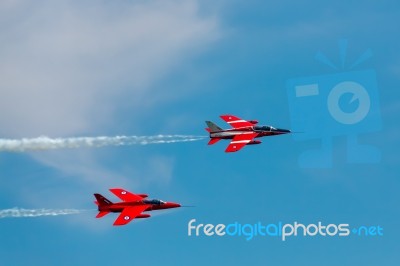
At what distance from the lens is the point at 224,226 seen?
18125cm

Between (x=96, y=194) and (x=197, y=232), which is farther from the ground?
(x=96, y=194)

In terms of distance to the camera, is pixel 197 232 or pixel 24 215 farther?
pixel 24 215

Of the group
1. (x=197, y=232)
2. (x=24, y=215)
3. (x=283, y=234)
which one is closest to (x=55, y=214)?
(x=24, y=215)

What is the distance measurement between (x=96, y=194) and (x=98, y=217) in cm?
449

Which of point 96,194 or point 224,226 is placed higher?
point 96,194

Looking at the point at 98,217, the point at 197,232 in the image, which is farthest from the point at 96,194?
the point at 197,232

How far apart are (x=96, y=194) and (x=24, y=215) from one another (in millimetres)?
14559

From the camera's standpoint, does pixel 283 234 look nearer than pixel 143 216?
Yes

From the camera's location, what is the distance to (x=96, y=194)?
654 feet

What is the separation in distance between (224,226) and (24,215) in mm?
37310

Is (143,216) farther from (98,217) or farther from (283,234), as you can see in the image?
(283,234)

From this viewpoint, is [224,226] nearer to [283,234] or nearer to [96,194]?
[283,234]

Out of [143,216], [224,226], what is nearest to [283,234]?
[224,226]

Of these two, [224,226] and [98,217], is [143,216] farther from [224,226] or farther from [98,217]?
[224,226]
